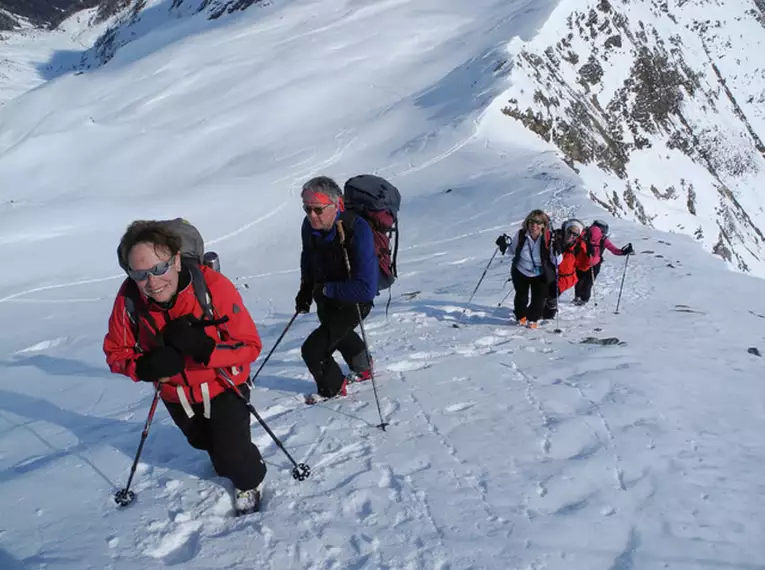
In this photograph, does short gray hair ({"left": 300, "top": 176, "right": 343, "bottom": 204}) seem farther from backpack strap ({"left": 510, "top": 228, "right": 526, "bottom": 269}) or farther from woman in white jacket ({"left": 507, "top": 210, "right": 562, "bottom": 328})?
backpack strap ({"left": 510, "top": 228, "right": 526, "bottom": 269})

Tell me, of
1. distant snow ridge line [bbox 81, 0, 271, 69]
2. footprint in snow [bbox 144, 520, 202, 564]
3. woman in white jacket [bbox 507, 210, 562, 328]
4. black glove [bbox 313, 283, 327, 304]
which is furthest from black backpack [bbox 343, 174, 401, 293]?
distant snow ridge line [bbox 81, 0, 271, 69]

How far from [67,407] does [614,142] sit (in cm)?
4452

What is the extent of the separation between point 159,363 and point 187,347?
173 mm

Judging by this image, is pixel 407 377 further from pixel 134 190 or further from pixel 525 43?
pixel 525 43

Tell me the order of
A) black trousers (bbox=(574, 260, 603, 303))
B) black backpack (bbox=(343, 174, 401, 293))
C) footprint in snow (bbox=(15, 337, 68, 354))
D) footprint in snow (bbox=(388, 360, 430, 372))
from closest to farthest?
black backpack (bbox=(343, 174, 401, 293)), footprint in snow (bbox=(388, 360, 430, 372)), black trousers (bbox=(574, 260, 603, 303)), footprint in snow (bbox=(15, 337, 68, 354))

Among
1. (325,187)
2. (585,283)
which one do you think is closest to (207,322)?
(325,187)

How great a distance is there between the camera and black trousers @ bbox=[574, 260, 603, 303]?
9.45 metres

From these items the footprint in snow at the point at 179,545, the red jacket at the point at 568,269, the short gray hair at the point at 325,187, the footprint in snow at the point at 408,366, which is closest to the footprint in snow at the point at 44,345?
the footprint in snow at the point at 408,366

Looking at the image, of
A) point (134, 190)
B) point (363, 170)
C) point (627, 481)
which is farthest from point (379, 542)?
point (134, 190)

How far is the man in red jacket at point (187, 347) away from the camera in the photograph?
121 inches

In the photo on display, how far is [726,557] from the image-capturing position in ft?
10.3

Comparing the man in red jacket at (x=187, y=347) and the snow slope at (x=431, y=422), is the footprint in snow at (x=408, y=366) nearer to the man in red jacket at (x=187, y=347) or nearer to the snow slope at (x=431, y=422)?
the snow slope at (x=431, y=422)

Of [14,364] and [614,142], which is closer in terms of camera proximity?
[14,364]

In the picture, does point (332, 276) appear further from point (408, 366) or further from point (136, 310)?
point (408, 366)
